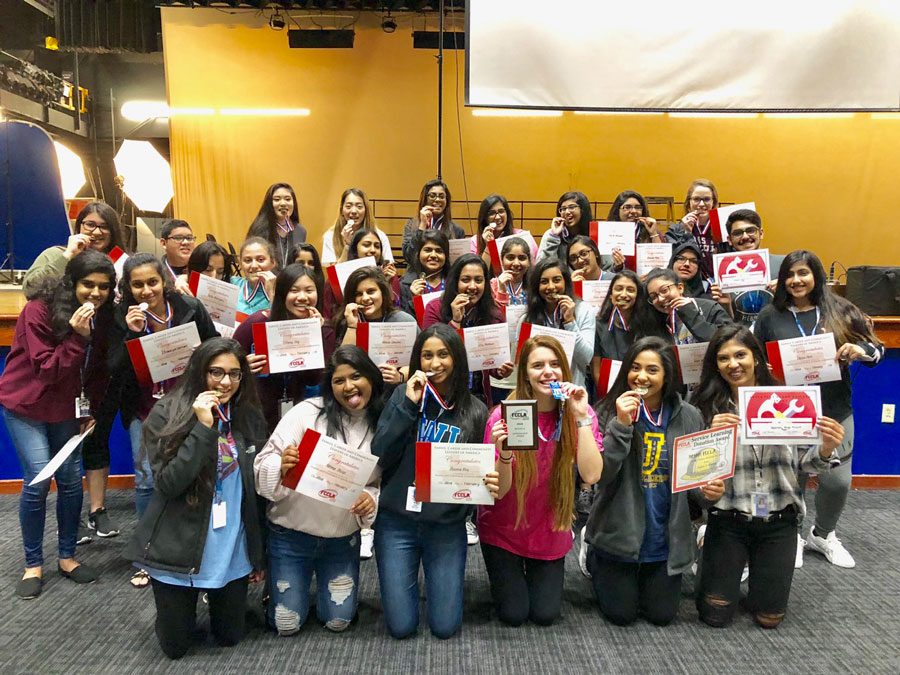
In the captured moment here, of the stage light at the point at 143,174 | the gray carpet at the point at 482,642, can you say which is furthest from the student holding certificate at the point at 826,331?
the stage light at the point at 143,174

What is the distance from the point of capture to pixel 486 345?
3.12 m

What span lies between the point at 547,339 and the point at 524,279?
0.97 m

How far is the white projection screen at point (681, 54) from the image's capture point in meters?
5.06

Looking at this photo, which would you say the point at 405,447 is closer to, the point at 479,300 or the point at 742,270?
the point at 479,300

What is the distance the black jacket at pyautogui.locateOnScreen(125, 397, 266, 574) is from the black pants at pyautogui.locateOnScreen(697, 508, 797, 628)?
211 cm

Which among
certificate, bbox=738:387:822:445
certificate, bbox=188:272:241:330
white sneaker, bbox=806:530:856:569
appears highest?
certificate, bbox=188:272:241:330

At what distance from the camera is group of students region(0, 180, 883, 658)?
252 cm

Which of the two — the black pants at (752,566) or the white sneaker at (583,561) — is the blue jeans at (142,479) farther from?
the black pants at (752,566)

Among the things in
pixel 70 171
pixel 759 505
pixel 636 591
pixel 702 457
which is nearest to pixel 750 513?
pixel 759 505

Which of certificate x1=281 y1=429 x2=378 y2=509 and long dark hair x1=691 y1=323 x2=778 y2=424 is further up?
long dark hair x1=691 y1=323 x2=778 y2=424

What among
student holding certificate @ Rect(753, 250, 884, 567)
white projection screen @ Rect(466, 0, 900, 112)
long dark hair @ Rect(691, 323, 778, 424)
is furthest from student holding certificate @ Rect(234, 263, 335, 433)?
white projection screen @ Rect(466, 0, 900, 112)

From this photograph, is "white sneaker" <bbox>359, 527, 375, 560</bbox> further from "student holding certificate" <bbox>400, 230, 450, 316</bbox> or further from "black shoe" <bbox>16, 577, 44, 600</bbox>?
"black shoe" <bbox>16, 577, 44, 600</bbox>

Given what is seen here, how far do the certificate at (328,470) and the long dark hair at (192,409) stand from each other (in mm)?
320

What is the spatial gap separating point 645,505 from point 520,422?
797mm
